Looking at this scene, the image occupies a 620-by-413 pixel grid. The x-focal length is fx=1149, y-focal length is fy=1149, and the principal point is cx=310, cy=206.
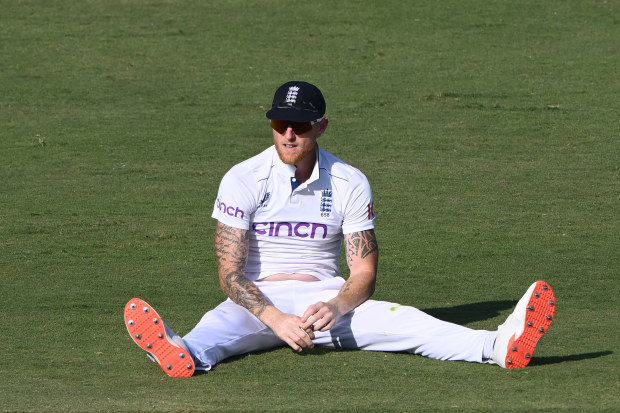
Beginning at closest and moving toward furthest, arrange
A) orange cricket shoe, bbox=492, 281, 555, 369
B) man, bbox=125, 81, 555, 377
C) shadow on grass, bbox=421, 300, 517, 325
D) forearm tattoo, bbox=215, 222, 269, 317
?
orange cricket shoe, bbox=492, 281, 555, 369 → man, bbox=125, 81, 555, 377 → forearm tattoo, bbox=215, 222, 269, 317 → shadow on grass, bbox=421, 300, 517, 325

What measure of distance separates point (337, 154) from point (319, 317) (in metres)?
6.08

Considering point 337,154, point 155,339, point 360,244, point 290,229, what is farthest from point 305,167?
point 337,154

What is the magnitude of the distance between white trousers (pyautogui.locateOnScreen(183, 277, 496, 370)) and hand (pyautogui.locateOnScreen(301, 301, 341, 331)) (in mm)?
310

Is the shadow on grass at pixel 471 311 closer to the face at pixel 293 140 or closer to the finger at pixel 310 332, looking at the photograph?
the finger at pixel 310 332

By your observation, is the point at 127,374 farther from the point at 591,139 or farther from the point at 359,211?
the point at 591,139

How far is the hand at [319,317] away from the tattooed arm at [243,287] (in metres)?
0.04

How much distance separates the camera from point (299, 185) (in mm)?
6074

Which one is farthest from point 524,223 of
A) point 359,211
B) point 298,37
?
point 298,37

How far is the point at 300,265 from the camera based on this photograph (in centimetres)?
616

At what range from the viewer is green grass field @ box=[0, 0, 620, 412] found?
215 inches

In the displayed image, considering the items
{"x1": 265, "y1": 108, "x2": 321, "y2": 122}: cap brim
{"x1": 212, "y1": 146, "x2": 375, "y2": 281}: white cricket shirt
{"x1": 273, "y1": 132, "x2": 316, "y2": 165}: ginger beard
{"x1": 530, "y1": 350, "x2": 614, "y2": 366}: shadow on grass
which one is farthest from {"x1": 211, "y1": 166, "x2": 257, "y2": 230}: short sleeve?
{"x1": 530, "y1": 350, "x2": 614, "y2": 366}: shadow on grass

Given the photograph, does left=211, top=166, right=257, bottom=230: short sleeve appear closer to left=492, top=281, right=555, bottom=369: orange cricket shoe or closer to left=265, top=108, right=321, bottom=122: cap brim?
left=265, top=108, right=321, bottom=122: cap brim

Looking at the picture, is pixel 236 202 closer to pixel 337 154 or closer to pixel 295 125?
pixel 295 125

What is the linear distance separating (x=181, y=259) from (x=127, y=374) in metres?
2.80
